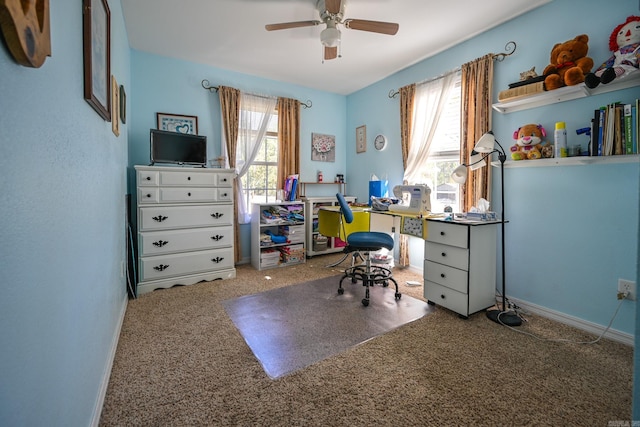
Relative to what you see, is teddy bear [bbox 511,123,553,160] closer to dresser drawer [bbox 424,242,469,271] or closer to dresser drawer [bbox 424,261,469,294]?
dresser drawer [bbox 424,242,469,271]

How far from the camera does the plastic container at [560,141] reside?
2.18 metres

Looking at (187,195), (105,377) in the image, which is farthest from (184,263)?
(105,377)

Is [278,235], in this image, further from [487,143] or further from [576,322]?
[576,322]

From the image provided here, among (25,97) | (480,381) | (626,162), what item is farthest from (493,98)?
(25,97)

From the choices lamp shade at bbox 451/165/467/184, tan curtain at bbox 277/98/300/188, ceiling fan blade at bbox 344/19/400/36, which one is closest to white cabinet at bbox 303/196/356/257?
tan curtain at bbox 277/98/300/188

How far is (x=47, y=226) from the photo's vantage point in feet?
2.55

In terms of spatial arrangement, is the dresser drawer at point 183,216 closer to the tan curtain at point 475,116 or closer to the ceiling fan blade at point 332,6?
the ceiling fan blade at point 332,6

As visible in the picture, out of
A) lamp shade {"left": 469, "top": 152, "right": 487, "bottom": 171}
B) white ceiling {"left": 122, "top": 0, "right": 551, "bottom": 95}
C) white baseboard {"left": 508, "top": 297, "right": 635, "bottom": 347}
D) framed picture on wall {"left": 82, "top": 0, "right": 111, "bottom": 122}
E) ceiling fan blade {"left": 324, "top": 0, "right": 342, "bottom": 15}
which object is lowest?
white baseboard {"left": 508, "top": 297, "right": 635, "bottom": 347}

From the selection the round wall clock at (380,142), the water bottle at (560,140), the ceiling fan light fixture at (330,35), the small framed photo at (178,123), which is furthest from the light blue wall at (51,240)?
the round wall clock at (380,142)

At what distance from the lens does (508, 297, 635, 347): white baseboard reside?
78.1 inches

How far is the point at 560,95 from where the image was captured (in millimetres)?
2229

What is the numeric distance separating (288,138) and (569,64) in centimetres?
317

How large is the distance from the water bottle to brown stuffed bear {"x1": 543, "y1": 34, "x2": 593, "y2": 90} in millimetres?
Result: 308

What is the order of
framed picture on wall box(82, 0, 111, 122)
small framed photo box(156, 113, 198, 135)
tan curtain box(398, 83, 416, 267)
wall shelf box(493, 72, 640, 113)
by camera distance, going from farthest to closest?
1. tan curtain box(398, 83, 416, 267)
2. small framed photo box(156, 113, 198, 135)
3. wall shelf box(493, 72, 640, 113)
4. framed picture on wall box(82, 0, 111, 122)
